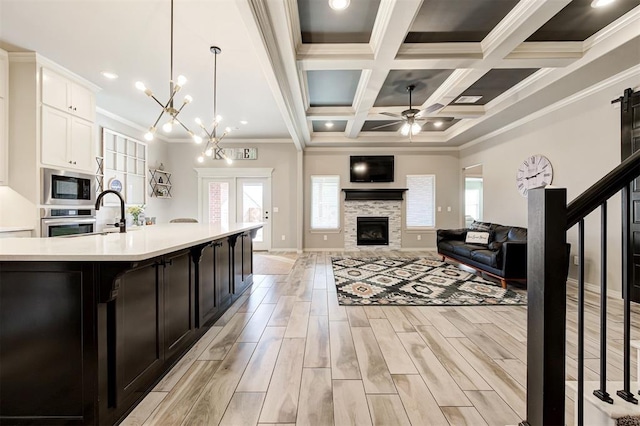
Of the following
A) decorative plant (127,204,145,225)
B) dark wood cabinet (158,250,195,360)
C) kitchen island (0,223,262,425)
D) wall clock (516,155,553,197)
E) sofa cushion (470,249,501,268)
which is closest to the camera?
kitchen island (0,223,262,425)

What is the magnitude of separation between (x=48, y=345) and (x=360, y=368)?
6.00 feet

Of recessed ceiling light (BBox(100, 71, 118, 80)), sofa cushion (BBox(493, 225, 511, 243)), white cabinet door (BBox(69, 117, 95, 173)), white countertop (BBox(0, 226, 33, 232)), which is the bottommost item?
sofa cushion (BBox(493, 225, 511, 243))

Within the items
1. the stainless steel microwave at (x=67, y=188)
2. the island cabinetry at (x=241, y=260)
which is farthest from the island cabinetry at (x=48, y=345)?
the stainless steel microwave at (x=67, y=188)

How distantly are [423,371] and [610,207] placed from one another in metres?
3.76

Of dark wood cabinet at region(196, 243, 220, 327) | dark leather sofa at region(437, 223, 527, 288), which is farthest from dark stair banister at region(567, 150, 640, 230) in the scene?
dark leather sofa at region(437, 223, 527, 288)

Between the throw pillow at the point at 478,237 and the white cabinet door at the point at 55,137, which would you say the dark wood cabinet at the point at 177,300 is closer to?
the white cabinet door at the point at 55,137

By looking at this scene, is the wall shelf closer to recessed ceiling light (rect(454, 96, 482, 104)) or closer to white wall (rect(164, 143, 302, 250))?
white wall (rect(164, 143, 302, 250))

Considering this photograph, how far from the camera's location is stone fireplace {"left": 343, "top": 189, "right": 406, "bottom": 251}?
24.4 feet

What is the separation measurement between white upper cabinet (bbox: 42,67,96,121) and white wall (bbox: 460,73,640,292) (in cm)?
721

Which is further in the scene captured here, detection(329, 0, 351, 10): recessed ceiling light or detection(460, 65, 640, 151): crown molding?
detection(460, 65, 640, 151): crown molding

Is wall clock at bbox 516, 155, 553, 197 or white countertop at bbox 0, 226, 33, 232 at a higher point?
wall clock at bbox 516, 155, 553, 197

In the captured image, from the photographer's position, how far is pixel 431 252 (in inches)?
284

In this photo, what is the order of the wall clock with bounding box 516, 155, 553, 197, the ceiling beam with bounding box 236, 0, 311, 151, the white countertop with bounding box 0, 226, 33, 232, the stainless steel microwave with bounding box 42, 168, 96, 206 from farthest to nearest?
the wall clock with bounding box 516, 155, 553, 197 < the stainless steel microwave with bounding box 42, 168, 96, 206 < the white countertop with bounding box 0, 226, 33, 232 < the ceiling beam with bounding box 236, 0, 311, 151

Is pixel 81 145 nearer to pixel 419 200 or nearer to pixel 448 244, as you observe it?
pixel 448 244
